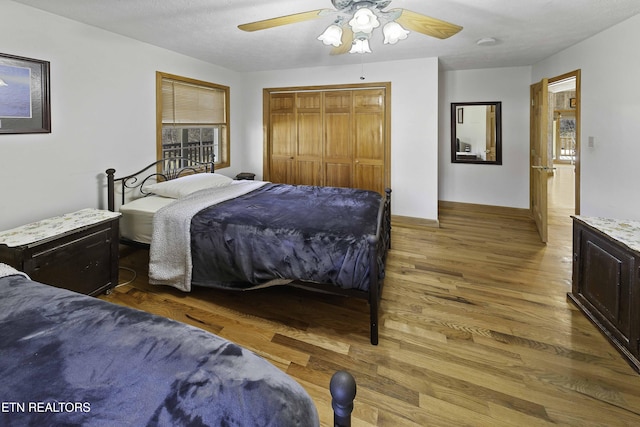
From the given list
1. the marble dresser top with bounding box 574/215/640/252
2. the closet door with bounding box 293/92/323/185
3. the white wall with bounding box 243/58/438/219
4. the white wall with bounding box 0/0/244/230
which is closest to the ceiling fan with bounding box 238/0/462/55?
the marble dresser top with bounding box 574/215/640/252

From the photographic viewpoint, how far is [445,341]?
228cm

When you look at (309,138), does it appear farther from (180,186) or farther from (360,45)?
(360,45)

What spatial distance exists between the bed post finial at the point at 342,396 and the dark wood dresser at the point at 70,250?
2.35m

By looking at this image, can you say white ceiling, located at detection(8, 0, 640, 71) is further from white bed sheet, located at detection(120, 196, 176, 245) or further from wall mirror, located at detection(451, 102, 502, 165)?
white bed sheet, located at detection(120, 196, 176, 245)

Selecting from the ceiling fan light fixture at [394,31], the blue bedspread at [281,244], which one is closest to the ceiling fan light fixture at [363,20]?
the ceiling fan light fixture at [394,31]

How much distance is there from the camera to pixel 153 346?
105 centimetres

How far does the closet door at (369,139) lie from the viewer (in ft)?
16.7

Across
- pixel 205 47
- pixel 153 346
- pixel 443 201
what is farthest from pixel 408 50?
pixel 153 346

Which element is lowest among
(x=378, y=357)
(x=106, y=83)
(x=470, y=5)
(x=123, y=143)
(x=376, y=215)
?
(x=378, y=357)

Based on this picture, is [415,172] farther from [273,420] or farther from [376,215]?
[273,420]

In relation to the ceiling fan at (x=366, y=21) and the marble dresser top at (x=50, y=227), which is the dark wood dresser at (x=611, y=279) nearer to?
the ceiling fan at (x=366, y=21)

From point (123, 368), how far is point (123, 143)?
3.34 m

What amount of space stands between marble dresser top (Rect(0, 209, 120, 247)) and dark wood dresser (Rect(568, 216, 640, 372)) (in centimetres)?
372

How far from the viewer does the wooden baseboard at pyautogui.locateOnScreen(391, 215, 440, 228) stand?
5023mm
